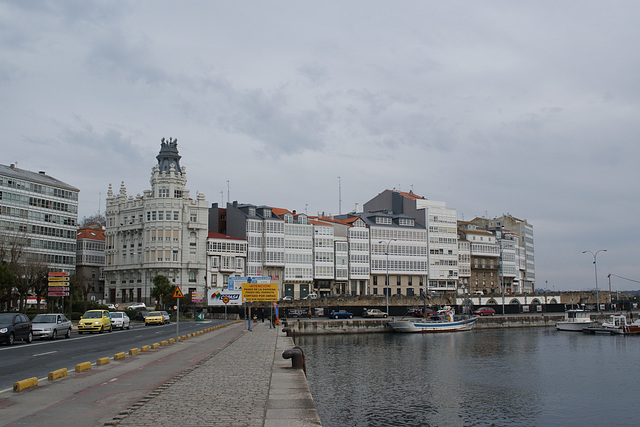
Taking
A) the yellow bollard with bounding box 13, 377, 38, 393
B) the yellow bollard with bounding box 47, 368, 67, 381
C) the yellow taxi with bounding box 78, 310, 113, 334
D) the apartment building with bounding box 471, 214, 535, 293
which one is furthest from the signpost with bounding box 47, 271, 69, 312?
the apartment building with bounding box 471, 214, 535, 293

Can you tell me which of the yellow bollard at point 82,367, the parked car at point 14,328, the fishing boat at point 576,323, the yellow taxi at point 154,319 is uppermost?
the parked car at point 14,328

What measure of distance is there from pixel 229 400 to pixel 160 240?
331 ft

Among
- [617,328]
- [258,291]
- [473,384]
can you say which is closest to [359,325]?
[258,291]

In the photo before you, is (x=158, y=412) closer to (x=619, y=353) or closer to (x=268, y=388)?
(x=268, y=388)

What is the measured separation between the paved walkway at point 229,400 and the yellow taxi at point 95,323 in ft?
91.5

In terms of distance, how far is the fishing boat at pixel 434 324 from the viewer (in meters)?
86.1

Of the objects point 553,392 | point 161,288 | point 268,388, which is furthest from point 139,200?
point 268,388

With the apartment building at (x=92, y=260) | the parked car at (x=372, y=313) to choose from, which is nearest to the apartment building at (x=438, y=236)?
the parked car at (x=372, y=313)

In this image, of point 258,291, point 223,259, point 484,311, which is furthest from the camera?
point 223,259

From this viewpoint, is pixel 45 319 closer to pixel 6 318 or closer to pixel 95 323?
pixel 6 318

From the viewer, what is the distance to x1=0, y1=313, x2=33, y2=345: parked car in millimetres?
35562

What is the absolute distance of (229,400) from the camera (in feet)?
54.8

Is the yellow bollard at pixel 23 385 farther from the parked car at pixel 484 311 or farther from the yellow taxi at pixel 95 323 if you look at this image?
the parked car at pixel 484 311

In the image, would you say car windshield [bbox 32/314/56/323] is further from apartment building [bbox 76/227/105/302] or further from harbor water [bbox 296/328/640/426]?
apartment building [bbox 76/227/105/302]
